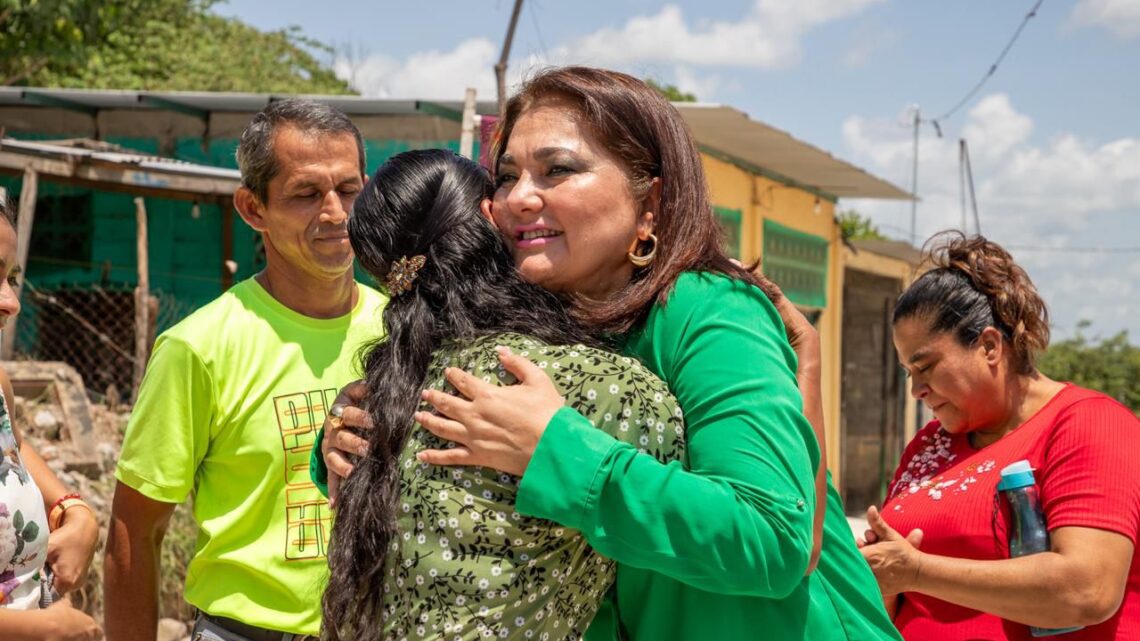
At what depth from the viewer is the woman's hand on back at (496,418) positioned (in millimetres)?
1541

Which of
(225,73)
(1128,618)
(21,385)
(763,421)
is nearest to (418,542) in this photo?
(763,421)

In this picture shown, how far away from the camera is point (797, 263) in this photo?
42.3 ft

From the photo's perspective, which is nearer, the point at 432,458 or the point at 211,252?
the point at 432,458

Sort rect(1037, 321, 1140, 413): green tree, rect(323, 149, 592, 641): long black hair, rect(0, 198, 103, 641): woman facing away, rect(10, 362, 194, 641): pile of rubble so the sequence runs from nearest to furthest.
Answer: rect(323, 149, 592, 641): long black hair, rect(0, 198, 103, 641): woman facing away, rect(10, 362, 194, 641): pile of rubble, rect(1037, 321, 1140, 413): green tree

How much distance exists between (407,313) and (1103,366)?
23.2 meters

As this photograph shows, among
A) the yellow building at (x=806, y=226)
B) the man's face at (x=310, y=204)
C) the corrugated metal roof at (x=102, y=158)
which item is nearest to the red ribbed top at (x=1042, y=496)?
the man's face at (x=310, y=204)

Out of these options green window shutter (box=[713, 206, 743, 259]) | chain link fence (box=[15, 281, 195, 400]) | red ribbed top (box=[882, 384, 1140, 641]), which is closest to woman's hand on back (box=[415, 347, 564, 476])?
red ribbed top (box=[882, 384, 1140, 641])

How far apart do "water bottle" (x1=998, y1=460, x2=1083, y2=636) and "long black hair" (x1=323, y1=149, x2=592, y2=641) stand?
1.24 metres

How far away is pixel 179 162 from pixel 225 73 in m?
8.20

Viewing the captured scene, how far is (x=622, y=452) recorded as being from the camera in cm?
152

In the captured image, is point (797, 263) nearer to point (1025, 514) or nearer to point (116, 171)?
point (116, 171)

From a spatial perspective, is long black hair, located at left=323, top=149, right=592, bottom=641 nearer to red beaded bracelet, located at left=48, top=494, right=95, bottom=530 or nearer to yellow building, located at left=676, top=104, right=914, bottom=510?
red beaded bracelet, located at left=48, top=494, right=95, bottom=530

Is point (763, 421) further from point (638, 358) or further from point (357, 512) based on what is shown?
point (357, 512)

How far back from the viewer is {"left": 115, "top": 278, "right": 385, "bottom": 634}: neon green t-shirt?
8.59 feet
